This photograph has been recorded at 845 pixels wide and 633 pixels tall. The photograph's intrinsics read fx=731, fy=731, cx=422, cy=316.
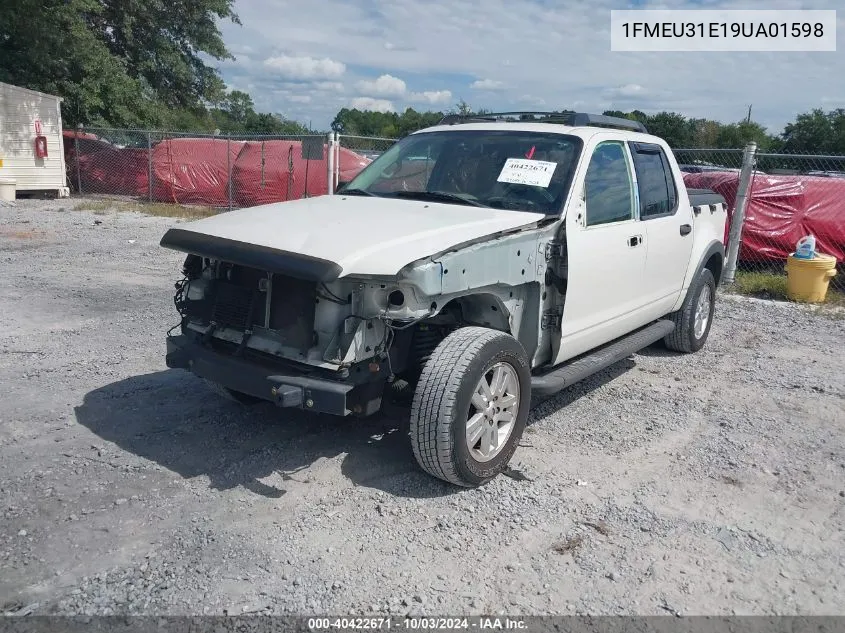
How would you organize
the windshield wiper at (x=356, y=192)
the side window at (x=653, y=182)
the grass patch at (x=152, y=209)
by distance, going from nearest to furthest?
the windshield wiper at (x=356, y=192) < the side window at (x=653, y=182) < the grass patch at (x=152, y=209)

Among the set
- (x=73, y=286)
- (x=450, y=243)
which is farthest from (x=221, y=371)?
(x=73, y=286)

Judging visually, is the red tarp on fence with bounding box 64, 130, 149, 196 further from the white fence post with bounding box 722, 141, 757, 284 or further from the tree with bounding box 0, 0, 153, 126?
the white fence post with bounding box 722, 141, 757, 284

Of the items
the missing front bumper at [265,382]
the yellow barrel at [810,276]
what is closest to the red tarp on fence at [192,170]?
the yellow barrel at [810,276]

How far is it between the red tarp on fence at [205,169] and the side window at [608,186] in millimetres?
11016

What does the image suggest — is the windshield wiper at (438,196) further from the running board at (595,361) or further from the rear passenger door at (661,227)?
the rear passenger door at (661,227)

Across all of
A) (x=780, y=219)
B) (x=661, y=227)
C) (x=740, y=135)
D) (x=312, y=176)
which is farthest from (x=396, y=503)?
(x=740, y=135)

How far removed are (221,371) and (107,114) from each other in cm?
2260

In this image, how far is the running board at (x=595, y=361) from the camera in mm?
4480

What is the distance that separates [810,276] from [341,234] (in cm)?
770

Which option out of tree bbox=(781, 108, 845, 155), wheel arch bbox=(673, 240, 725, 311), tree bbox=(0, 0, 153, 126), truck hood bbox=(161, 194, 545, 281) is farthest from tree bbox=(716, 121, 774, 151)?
truck hood bbox=(161, 194, 545, 281)

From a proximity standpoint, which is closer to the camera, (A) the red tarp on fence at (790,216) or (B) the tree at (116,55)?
(A) the red tarp on fence at (790,216)

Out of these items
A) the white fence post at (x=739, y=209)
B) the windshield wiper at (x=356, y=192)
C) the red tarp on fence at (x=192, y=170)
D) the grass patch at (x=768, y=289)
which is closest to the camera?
the windshield wiper at (x=356, y=192)

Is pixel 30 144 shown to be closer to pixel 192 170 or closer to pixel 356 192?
pixel 192 170

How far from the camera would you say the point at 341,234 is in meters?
3.86
